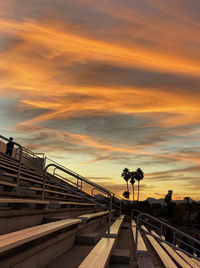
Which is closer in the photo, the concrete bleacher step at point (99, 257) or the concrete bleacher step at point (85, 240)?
the concrete bleacher step at point (99, 257)

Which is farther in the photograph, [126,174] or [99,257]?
[126,174]

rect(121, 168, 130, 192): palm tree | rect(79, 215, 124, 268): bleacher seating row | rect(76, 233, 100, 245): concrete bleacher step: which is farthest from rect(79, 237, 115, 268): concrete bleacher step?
rect(121, 168, 130, 192): palm tree

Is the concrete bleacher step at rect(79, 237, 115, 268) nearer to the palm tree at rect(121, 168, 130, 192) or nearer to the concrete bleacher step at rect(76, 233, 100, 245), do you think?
the concrete bleacher step at rect(76, 233, 100, 245)

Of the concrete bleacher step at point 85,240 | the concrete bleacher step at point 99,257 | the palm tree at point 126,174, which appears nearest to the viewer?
the concrete bleacher step at point 99,257

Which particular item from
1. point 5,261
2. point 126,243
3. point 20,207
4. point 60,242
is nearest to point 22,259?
point 5,261

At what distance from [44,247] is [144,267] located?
1.65 m

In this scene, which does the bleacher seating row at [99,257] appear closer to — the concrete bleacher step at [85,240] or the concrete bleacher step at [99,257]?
the concrete bleacher step at [99,257]

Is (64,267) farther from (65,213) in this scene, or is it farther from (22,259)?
(65,213)

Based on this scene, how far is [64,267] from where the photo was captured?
309cm

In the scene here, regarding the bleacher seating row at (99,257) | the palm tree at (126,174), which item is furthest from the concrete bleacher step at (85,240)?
the palm tree at (126,174)

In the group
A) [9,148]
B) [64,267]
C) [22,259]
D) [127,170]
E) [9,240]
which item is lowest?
[64,267]

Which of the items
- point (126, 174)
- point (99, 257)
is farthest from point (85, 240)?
point (126, 174)

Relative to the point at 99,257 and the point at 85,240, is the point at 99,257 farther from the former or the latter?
the point at 85,240

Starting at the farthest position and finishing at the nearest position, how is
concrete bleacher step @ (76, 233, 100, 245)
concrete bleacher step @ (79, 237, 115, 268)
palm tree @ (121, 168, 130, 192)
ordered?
palm tree @ (121, 168, 130, 192) → concrete bleacher step @ (76, 233, 100, 245) → concrete bleacher step @ (79, 237, 115, 268)
